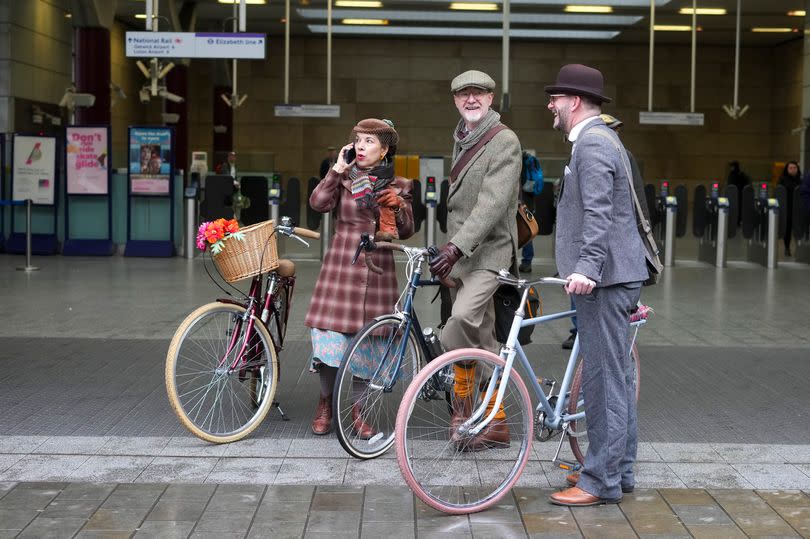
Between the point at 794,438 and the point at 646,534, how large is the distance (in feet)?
5.82

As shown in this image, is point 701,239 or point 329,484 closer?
Answer: point 329,484

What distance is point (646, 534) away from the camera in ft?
12.9

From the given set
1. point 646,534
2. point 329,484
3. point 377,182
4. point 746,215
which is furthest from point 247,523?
point 746,215

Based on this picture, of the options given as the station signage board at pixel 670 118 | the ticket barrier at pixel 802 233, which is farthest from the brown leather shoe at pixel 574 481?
the station signage board at pixel 670 118

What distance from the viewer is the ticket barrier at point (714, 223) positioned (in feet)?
48.9

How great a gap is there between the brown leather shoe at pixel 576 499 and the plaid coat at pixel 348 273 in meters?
1.35

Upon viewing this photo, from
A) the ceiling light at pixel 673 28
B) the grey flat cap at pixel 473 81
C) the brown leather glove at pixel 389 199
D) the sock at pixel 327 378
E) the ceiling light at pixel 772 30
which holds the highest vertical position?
the ceiling light at pixel 772 30

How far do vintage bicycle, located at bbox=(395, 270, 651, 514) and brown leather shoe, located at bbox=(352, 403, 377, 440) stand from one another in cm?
60

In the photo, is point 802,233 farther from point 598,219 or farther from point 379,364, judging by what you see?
point 598,219

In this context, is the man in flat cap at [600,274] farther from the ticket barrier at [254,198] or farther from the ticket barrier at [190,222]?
the ticket barrier at [254,198]

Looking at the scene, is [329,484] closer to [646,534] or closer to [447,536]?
[447,536]

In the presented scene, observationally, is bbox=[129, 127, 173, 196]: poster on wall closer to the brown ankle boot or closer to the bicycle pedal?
the brown ankle boot

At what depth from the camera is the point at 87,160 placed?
1501cm

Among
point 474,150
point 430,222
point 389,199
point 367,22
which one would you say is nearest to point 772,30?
point 367,22
